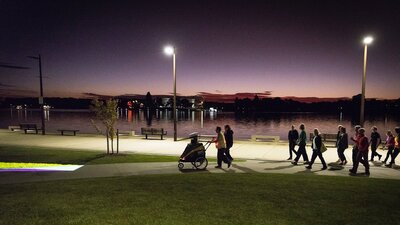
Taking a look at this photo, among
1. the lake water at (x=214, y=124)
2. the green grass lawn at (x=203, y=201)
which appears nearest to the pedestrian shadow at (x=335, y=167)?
the green grass lawn at (x=203, y=201)

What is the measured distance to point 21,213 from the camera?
6086 mm

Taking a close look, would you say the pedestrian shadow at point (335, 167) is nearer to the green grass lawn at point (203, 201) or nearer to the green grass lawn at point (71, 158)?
the green grass lawn at point (203, 201)

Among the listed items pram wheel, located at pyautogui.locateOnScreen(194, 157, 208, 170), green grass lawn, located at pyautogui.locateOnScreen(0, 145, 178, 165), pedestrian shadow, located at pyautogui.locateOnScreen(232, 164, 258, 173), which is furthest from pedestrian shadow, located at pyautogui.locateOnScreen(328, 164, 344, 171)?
green grass lawn, located at pyautogui.locateOnScreen(0, 145, 178, 165)

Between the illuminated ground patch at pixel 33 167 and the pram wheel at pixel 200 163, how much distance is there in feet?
14.9

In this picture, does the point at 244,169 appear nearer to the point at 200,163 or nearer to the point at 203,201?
the point at 200,163

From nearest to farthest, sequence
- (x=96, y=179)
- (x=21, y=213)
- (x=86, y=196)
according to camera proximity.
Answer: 1. (x=21, y=213)
2. (x=86, y=196)
3. (x=96, y=179)

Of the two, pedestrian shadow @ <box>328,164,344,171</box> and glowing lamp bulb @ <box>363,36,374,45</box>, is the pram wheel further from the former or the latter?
glowing lamp bulb @ <box>363,36,374,45</box>

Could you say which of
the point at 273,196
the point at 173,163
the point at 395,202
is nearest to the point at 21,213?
the point at 273,196

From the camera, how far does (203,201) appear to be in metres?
6.83

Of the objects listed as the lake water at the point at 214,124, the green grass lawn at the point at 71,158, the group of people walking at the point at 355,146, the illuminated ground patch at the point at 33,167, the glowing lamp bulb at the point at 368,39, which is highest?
the glowing lamp bulb at the point at 368,39

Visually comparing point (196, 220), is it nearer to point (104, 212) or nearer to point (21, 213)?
point (104, 212)

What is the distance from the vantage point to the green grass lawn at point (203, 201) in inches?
230

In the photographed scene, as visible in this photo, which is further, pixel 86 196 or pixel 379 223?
pixel 86 196

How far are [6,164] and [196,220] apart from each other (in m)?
10.1
